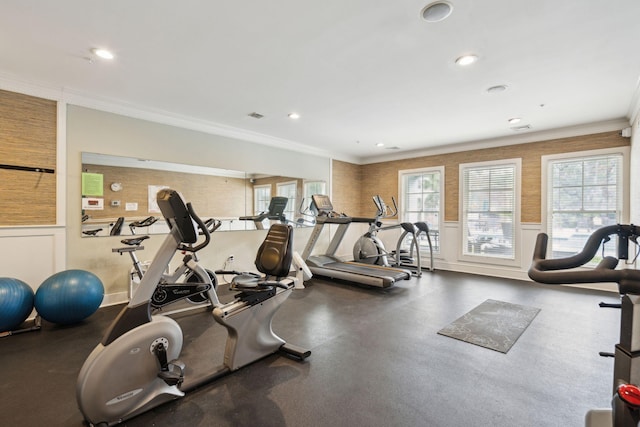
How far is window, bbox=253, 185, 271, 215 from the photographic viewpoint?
5.59m

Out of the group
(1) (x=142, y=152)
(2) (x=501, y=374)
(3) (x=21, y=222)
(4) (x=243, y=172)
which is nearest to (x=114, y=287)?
(3) (x=21, y=222)

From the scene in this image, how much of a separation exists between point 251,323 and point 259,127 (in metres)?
3.65

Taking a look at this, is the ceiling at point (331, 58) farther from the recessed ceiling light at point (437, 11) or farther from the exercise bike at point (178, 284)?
the exercise bike at point (178, 284)

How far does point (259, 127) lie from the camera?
5152 mm

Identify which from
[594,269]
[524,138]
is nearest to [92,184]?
[594,269]

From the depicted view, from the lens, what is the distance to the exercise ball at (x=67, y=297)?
3.06 meters

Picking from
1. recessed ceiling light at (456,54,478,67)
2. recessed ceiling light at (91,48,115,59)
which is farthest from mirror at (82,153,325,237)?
recessed ceiling light at (456,54,478,67)

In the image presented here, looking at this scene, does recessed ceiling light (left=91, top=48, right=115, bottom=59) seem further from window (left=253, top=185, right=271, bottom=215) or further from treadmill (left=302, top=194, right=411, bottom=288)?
treadmill (left=302, top=194, right=411, bottom=288)

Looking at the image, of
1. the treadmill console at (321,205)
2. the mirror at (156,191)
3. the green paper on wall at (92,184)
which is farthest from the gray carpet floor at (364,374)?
the treadmill console at (321,205)

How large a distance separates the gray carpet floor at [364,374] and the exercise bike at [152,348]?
0.13m

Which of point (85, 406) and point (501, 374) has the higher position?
→ point (85, 406)

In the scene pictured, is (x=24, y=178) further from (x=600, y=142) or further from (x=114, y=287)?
(x=600, y=142)

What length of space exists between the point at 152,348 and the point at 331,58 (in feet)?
9.10

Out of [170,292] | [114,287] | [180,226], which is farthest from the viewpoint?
[114,287]
